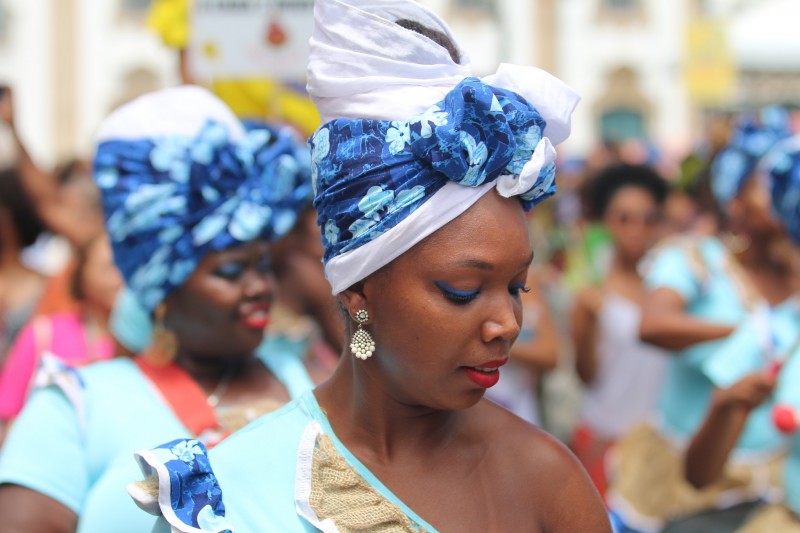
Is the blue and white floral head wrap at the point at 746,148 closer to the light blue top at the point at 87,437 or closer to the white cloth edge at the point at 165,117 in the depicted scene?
the white cloth edge at the point at 165,117

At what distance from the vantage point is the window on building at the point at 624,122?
30938mm

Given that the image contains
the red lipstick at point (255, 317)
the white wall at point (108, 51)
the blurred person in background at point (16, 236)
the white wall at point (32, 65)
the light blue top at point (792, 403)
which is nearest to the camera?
the red lipstick at point (255, 317)

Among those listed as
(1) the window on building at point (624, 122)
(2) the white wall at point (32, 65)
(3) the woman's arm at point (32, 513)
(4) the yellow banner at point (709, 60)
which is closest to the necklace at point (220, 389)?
(3) the woman's arm at point (32, 513)

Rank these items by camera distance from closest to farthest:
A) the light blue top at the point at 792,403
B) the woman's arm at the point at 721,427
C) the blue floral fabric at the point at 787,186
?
the light blue top at the point at 792,403, the woman's arm at the point at 721,427, the blue floral fabric at the point at 787,186

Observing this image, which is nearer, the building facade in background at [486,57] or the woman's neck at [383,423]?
the woman's neck at [383,423]

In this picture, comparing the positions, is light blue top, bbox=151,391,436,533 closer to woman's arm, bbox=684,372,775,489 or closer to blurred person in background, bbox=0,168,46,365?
woman's arm, bbox=684,372,775,489

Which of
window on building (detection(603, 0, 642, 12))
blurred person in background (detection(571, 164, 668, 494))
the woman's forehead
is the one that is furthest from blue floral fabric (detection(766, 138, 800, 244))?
window on building (detection(603, 0, 642, 12))

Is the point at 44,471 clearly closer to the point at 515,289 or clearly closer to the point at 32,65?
the point at 515,289

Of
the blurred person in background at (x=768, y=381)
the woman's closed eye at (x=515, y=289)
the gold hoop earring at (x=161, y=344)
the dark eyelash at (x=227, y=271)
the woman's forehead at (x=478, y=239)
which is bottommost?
the blurred person in background at (x=768, y=381)

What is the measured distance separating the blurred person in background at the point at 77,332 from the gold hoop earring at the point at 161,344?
1.25m

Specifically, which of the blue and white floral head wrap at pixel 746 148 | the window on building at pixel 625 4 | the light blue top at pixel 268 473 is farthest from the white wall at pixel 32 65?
the light blue top at pixel 268 473

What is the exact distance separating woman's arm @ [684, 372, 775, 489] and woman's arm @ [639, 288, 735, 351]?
887 millimetres

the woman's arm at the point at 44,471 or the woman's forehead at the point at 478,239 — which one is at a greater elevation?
the woman's forehead at the point at 478,239

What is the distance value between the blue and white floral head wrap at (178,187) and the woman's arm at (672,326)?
195 centimetres
